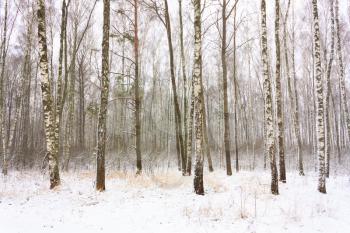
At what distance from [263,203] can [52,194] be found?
6744mm

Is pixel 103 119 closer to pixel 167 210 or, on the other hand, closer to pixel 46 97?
pixel 46 97

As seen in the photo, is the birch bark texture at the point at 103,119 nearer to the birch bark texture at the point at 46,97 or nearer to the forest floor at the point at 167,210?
the forest floor at the point at 167,210

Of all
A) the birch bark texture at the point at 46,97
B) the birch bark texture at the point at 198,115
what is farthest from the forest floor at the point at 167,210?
the birch bark texture at the point at 46,97

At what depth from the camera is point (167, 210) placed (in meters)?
7.70

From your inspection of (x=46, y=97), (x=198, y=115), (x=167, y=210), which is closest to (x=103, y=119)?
(x=46, y=97)

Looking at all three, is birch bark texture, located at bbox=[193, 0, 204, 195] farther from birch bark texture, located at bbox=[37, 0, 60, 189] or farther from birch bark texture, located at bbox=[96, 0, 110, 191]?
birch bark texture, located at bbox=[37, 0, 60, 189]

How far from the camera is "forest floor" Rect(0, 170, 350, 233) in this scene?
641 cm

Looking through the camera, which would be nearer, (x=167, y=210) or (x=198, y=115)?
(x=167, y=210)

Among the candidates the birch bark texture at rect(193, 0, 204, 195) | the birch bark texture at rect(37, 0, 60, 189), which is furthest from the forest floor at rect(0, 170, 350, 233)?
the birch bark texture at rect(37, 0, 60, 189)

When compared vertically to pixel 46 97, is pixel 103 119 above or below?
below

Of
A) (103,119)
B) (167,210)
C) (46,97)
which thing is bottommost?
(167,210)

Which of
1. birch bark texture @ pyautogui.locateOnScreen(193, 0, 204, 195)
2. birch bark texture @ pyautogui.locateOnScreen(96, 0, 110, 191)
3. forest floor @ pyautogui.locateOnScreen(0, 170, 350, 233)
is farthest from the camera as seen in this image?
birch bark texture @ pyautogui.locateOnScreen(96, 0, 110, 191)

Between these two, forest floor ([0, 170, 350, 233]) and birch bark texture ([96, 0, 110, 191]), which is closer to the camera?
forest floor ([0, 170, 350, 233])

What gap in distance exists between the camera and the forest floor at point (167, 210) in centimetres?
641
